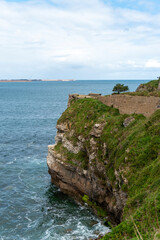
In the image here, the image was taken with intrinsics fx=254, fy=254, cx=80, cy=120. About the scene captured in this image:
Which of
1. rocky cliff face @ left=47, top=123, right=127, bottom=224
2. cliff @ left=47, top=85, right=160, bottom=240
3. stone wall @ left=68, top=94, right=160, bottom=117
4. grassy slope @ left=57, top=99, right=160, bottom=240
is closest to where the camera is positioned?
grassy slope @ left=57, top=99, right=160, bottom=240

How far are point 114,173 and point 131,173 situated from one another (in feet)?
11.8

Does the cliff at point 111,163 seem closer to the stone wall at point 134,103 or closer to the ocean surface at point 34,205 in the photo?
the stone wall at point 134,103

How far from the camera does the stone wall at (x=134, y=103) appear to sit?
2769cm

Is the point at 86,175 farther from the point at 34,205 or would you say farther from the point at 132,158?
the point at 132,158

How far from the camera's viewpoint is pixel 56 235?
24.5 metres

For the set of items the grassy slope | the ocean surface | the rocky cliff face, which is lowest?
the ocean surface

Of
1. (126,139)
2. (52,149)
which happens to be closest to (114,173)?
(126,139)

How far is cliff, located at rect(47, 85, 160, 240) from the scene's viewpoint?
1544cm

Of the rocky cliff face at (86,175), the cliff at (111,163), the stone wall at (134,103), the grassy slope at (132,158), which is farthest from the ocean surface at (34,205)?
the stone wall at (134,103)

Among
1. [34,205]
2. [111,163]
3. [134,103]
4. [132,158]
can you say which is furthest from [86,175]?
[134,103]

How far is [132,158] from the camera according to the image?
829 inches

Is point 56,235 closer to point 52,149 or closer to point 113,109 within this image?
point 52,149

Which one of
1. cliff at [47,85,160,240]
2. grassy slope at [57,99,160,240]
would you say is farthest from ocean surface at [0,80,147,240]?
grassy slope at [57,99,160,240]

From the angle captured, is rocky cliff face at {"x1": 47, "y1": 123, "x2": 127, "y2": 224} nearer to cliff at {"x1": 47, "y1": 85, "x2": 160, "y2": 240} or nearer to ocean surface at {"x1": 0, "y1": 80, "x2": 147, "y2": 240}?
cliff at {"x1": 47, "y1": 85, "x2": 160, "y2": 240}
